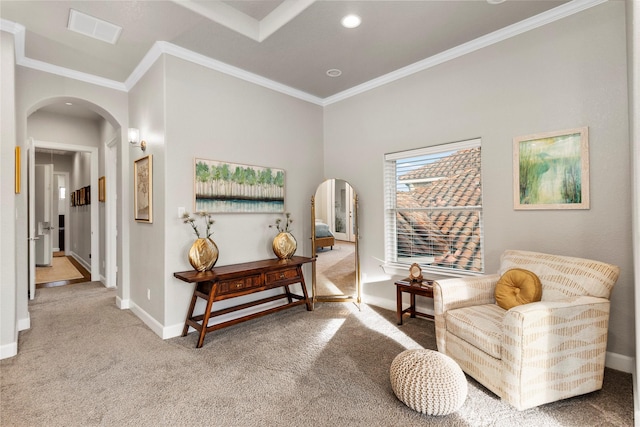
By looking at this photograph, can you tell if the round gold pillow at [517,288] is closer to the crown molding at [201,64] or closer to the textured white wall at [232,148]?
the textured white wall at [232,148]

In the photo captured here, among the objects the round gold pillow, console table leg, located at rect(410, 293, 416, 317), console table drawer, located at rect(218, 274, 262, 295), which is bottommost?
console table leg, located at rect(410, 293, 416, 317)

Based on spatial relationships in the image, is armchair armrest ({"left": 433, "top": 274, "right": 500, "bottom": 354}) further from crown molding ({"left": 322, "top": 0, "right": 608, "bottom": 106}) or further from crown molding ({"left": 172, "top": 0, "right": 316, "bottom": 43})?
crown molding ({"left": 172, "top": 0, "right": 316, "bottom": 43})

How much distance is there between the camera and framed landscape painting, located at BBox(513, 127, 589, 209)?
258 centimetres

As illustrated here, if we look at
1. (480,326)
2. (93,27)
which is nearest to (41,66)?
(93,27)

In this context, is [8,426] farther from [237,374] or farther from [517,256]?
[517,256]

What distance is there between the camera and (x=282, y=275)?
143 inches

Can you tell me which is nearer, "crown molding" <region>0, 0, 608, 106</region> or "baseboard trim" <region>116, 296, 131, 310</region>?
"crown molding" <region>0, 0, 608, 106</region>

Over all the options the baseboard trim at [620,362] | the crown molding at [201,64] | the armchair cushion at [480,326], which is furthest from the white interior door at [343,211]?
the baseboard trim at [620,362]

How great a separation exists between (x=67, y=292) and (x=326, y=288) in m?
4.01

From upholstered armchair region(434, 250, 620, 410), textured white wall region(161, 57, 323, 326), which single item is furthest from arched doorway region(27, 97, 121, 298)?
upholstered armchair region(434, 250, 620, 410)

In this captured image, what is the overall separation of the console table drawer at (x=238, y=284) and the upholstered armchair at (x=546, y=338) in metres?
1.89

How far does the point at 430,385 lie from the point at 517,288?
115cm

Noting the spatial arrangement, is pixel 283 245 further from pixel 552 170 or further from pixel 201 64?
pixel 552 170

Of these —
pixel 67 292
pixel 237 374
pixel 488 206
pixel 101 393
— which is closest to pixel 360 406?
pixel 237 374
